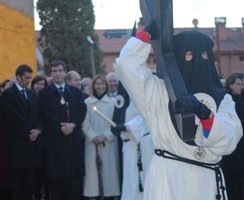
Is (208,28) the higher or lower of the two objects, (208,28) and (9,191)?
the higher

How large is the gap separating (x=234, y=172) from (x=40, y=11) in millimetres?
24083

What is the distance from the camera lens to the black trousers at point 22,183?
26.2ft

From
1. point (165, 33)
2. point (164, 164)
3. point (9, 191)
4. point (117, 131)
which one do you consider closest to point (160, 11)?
point (165, 33)

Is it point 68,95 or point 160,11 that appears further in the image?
point 68,95

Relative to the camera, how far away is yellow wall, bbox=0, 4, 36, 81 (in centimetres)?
1054

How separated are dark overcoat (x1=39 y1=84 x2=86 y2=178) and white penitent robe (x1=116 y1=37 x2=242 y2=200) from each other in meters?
4.11

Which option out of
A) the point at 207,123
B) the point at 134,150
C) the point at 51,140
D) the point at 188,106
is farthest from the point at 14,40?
the point at 188,106

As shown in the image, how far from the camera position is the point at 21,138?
8.06 meters

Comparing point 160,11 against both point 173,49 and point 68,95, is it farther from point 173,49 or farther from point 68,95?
point 68,95

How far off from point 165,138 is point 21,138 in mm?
4275

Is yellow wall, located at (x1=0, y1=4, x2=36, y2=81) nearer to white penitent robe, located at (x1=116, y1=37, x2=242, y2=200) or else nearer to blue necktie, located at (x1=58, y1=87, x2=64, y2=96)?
blue necktie, located at (x1=58, y1=87, x2=64, y2=96)

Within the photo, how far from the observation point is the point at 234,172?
316 inches

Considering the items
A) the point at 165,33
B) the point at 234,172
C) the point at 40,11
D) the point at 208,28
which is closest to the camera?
the point at 165,33

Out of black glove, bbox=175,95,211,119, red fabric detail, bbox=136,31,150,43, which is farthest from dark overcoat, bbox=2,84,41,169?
black glove, bbox=175,95,211,119
